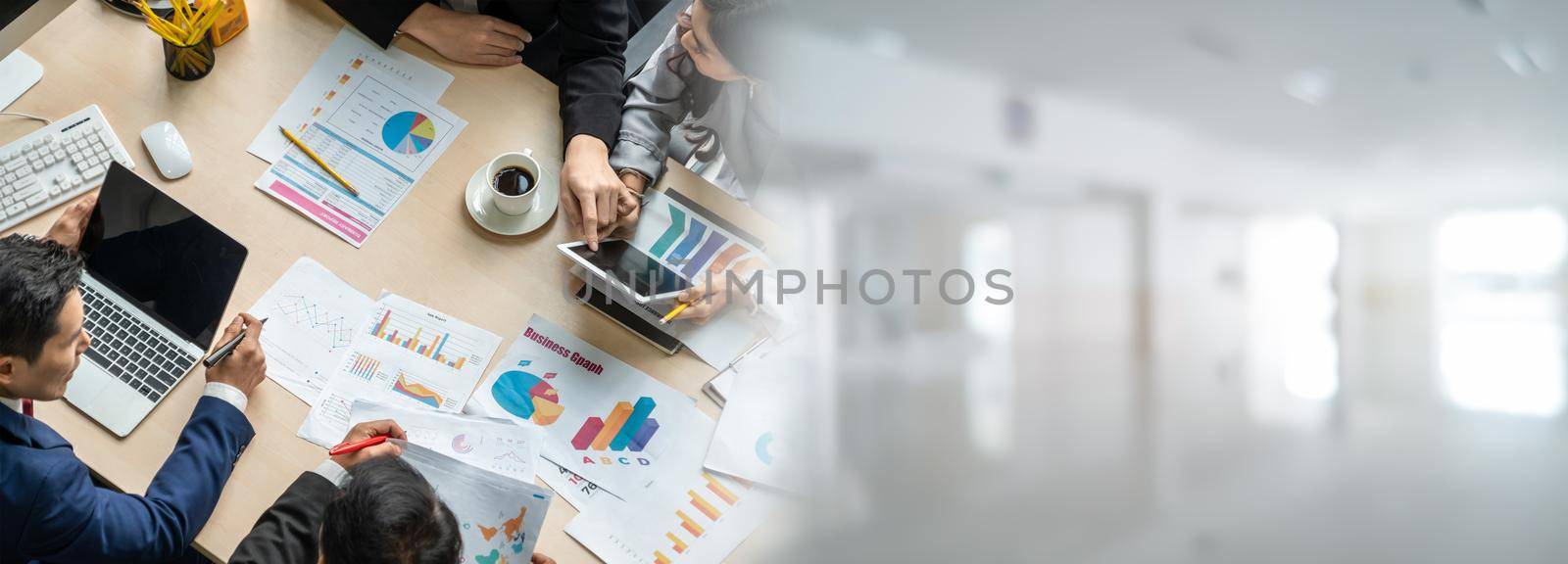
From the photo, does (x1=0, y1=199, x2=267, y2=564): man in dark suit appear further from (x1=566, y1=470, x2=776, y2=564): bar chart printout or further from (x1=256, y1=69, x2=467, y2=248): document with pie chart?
(x1=566, y1=470, x2=776, y2=564): bar chart printout

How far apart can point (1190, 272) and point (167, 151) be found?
1.15 m

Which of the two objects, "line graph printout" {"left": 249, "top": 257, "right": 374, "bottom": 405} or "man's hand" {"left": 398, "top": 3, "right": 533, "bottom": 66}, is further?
"man's hand" {"left": 398, "top": 3, "right": 533, "bottom": 66}

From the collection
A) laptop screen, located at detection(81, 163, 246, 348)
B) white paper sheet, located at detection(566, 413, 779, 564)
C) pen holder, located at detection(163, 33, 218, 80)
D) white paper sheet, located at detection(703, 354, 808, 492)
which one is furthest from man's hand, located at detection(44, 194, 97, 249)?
white paper sheet, located at detection(703, 354, 808, 492)

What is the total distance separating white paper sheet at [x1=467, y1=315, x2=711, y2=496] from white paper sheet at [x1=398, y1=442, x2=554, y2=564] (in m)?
0.06

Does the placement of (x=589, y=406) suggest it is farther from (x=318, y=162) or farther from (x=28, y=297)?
(x=28, y=297)

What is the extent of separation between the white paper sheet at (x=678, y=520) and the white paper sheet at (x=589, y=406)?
3 centimetres

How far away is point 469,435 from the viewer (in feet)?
2.93

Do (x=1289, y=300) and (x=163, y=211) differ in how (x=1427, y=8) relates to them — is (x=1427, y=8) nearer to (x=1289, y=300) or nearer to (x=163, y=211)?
(x=1289, y=300)

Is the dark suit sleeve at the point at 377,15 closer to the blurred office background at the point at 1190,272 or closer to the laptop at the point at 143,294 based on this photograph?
the laptop at the point at 143,294

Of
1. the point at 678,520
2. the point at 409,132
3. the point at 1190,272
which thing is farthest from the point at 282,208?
the point at 1190,272

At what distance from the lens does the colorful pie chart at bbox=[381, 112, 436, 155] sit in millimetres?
990

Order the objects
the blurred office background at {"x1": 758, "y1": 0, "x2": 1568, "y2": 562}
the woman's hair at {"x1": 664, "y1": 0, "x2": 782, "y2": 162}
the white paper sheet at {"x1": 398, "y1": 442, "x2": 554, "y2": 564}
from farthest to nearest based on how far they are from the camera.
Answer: the white paper sheet at {"x1": 398, "y1": 442, "x2": 554, "y2": 564}, the woman's hair at {"x1": 664, "y1": 0, "x2": 782, "y2": 162}, the blurred office background at {"x1": 758, "y1": 0, "x2": 1568, "y2": 562}

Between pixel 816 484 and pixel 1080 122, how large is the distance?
14 centimetres

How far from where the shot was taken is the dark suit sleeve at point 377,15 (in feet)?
3.30
